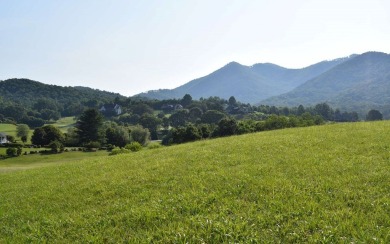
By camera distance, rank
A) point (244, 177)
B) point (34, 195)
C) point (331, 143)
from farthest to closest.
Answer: point (331, 143) → point (34, 195) → point (244, 177)

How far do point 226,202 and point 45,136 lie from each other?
117m

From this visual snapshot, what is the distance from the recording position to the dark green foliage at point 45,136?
11238cm

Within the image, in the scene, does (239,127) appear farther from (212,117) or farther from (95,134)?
(212,117)

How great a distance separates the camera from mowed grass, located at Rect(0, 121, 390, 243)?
8638 millimetres

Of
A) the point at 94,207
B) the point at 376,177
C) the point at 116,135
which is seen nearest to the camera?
the point at 376,177

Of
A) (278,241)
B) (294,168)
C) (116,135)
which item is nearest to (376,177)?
(294,168)

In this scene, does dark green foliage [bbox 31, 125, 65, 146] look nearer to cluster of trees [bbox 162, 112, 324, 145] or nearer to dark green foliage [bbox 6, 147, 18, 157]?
dark green foliage [bbox 6, 147, 18, 157]

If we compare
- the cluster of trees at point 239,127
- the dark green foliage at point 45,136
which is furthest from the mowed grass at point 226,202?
the dark green foliage at point 45,136

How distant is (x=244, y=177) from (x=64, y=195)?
9.43 meters

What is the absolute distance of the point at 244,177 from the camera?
13906mm

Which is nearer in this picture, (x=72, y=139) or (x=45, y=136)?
(x=45, y=136)

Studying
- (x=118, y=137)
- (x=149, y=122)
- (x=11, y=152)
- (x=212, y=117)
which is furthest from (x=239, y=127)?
(x=149, y=122)

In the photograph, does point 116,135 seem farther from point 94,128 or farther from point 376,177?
point 376,177

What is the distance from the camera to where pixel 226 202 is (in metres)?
10.9
